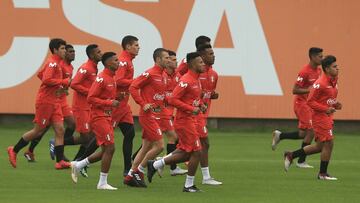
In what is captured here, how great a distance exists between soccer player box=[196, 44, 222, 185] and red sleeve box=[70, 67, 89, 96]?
2.55 metres

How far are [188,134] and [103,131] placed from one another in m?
1.37

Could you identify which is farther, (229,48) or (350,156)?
(229,48)

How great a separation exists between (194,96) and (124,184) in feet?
6.74

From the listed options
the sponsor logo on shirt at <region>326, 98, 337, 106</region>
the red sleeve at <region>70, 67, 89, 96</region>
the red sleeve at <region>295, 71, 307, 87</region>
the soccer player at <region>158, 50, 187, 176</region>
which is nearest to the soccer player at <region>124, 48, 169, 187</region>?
the soccer player at <region>158, 50, 187, 176</region>

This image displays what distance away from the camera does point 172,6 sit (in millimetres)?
31797

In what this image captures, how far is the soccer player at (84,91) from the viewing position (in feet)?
68.2

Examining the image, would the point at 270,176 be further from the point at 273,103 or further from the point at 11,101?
the point at 11,101

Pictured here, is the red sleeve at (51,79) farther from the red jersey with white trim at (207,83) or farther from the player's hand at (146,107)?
the player's hand at (146,107)

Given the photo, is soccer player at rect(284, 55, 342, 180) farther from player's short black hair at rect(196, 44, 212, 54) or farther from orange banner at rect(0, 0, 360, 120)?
orange banner at rect(0, 0, 360, 120)

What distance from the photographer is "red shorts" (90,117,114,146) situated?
57.6 feet

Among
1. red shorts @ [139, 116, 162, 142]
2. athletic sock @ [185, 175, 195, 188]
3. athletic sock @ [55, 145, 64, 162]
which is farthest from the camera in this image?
athletic sock @ [55, 145, 64, 162]

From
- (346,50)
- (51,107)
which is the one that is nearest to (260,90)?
(346,50)

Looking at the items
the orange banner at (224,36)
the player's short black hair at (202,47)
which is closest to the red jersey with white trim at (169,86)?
the player's short black hair at (202,47)

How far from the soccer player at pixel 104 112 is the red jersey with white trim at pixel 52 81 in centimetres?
326
